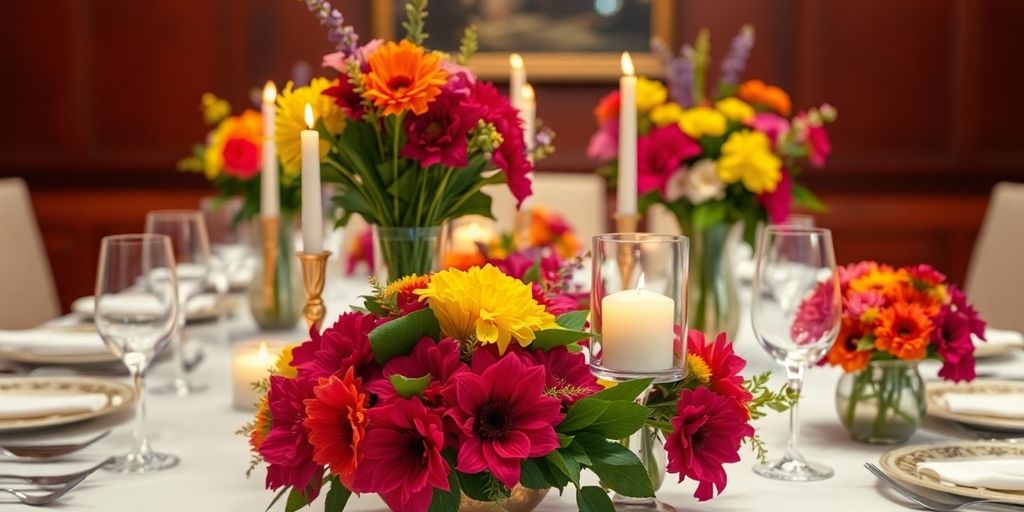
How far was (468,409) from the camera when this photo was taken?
0.87m

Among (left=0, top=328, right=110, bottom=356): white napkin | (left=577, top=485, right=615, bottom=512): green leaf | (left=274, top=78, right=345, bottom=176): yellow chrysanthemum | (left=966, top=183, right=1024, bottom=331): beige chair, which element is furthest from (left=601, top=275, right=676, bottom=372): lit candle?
(left=966, top=183, right=1024, bottom=331): beige chair

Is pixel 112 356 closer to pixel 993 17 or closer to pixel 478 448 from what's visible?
pixel 478 448

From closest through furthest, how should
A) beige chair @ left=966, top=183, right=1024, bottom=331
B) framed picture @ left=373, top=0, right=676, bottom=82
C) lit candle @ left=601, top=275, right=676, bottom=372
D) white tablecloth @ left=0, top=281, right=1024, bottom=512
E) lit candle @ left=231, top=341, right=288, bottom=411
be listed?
lit candle @ left=601, top=275, right=676, bottom=372, white tablecloth @ left=0, top=281, right=1024, bottom=512, lit candle @ left=231, top=341, right=288, bottom=411, beige chair @ left=966, top=183, right=1024, bottom=331, framed picture @ left=373, top=0, right=676, bottom=82

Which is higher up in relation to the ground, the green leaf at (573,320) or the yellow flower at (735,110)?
the yellow flower at (735,110)

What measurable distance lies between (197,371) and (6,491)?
1.99 feet

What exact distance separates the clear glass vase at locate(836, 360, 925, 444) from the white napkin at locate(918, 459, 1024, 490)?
0.52 ft

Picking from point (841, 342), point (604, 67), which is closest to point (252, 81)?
→ point (604, 67)

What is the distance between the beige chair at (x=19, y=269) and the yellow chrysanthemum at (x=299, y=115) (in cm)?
130

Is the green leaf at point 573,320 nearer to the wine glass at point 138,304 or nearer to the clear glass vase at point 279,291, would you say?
the wine glass at point 138,304

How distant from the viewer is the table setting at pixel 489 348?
2.94ft

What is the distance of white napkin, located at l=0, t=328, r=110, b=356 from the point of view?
168cm

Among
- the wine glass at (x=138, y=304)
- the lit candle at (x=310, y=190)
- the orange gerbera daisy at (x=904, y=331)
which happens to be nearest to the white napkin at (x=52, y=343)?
the wine glass at (x=138, y=304)

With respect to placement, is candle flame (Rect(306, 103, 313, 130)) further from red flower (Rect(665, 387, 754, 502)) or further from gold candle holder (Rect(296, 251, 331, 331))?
red flower (Rect(665, 387, 754, 502))

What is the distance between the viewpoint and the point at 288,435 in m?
0.91
